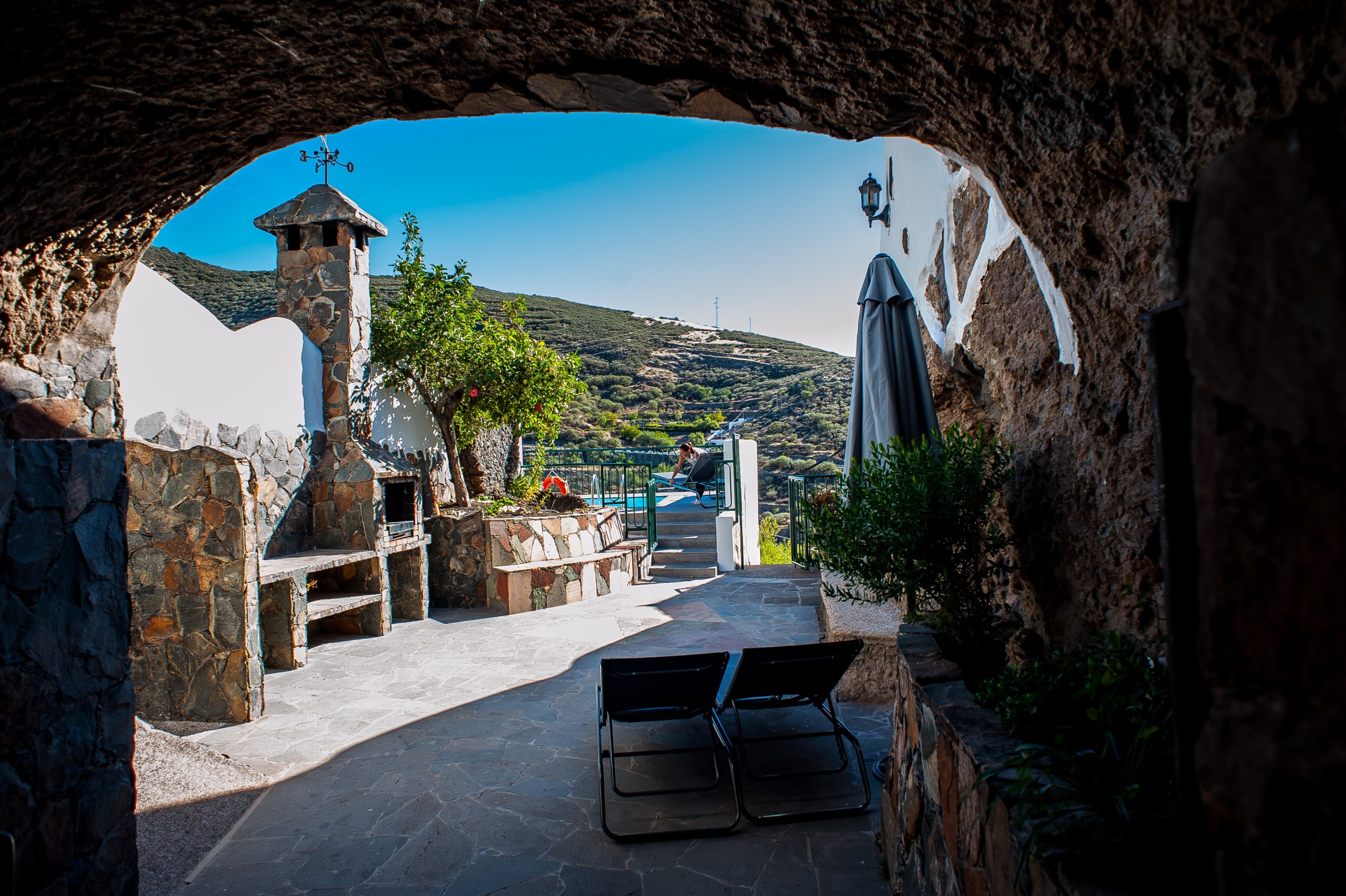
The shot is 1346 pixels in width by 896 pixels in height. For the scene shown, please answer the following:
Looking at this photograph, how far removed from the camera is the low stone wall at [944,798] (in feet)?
5.08

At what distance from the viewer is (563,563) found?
7.58 meters

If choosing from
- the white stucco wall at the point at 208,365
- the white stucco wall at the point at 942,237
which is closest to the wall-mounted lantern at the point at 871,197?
the white stucco wall at the point at 942,237

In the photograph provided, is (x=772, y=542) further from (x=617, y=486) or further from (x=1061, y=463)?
(x=1061, y=463)

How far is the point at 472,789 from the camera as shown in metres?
3.41

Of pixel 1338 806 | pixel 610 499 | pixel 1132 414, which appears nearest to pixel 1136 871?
pixel 1338 806

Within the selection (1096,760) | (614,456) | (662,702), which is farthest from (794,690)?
(614,456)

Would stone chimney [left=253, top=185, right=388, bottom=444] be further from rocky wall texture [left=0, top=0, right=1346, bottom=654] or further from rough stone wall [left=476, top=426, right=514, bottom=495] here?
rocky wall texture [left=0, top=0, right=1346, bottom=654]

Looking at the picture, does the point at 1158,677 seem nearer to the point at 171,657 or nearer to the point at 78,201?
the point at 78,201

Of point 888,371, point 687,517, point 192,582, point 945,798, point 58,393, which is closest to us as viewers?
point 945,798

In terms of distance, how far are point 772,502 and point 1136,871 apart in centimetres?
1708

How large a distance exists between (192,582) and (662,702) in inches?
126

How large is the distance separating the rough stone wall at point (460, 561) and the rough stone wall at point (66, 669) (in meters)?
5.10

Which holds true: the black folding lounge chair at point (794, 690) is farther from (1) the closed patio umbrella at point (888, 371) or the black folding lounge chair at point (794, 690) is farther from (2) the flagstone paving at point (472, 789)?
(1) the closed patio umbrella at point (888, 371)

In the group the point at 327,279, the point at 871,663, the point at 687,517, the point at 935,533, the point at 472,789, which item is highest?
the point at 327,279
